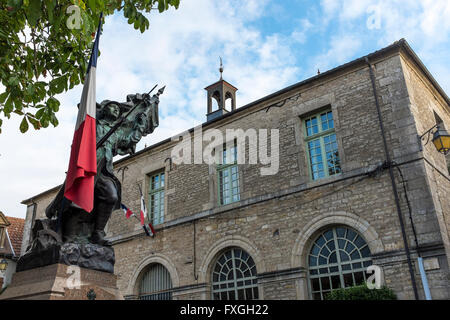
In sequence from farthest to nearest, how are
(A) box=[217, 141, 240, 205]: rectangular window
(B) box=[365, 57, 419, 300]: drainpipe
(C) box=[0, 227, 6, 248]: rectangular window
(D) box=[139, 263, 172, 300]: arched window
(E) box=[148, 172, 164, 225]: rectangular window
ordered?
(C) box=[0, 227, 6, 248]: rectangular window < (E) box=[148, 172, 164, 225]: rectangular window < (D) box=[139, 263, 172, 300]: arched window < (A) box=[217, 141, 240, 205]: rectangular window < (B) box=[365, 57, 419, 300]: drainpipe

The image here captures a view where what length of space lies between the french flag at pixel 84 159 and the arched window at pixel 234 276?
7.80m

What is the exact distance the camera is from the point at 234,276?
1102cm

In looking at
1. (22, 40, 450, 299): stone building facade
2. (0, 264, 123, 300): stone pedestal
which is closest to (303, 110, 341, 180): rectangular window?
(22, 40, 450, 299): stone building facade

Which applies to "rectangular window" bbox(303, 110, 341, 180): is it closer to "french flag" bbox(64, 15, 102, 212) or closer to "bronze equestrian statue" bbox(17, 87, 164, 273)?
"bronze equestrian statue" bbox(17, 87, 164, 273)

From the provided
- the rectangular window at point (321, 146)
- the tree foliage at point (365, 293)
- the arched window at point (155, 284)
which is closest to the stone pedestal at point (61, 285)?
the tree foliage at point (365, 293)

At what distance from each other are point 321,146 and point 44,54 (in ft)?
24.1

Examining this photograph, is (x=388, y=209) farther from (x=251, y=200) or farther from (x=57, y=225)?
(x=57, y=225)

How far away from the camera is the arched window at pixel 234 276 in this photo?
10.6 metres

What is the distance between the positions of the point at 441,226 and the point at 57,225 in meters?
7.29

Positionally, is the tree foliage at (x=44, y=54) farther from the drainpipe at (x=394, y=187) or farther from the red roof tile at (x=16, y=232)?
the red roof tile at (x=16, y=232)

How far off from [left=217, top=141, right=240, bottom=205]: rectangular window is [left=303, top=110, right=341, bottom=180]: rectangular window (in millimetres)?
2316

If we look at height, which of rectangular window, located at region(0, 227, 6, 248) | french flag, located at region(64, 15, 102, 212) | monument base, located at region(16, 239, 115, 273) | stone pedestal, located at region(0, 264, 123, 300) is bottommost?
stone pedestal, located at region(0, 264, 123, 300)

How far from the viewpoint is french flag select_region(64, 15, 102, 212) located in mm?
3350

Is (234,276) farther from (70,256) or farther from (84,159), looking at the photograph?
(84,159)
